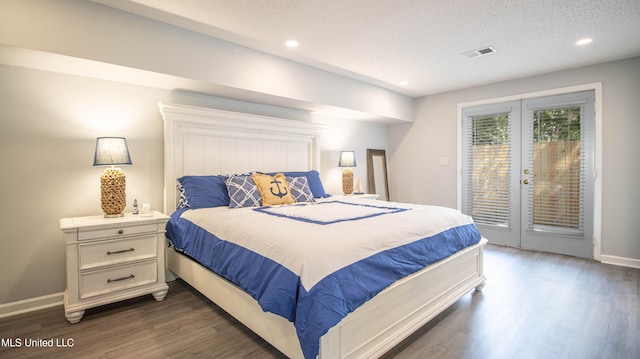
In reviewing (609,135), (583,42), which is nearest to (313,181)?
(583,42)

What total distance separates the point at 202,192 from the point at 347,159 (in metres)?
2.33

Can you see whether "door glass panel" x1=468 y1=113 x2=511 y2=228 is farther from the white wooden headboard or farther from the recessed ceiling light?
the white wooden headboard

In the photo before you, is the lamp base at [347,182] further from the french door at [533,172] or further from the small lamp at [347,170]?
the french door at [533,172]

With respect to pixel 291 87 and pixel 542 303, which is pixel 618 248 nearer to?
pixel 542 303

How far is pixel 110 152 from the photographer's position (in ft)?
8.23

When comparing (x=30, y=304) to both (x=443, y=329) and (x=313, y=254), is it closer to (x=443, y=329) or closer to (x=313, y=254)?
(x=313, y=254)

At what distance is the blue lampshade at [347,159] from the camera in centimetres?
462

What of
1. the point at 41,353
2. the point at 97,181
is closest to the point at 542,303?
the point at 41,353

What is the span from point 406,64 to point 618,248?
10.7ft

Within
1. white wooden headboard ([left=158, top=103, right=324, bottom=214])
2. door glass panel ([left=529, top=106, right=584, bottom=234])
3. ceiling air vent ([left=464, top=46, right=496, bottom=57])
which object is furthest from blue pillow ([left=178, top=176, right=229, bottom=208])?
door glass panel ([left=529, top=106, right=584, bottom=234])

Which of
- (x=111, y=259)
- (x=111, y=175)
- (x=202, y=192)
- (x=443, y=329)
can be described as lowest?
(x=443, y=329)

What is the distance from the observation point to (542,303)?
8.23 feet

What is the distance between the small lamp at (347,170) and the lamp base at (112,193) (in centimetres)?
282

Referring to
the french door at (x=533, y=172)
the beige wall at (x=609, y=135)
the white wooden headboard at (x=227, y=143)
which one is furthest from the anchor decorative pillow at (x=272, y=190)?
the french door at (x=533, y=172)
